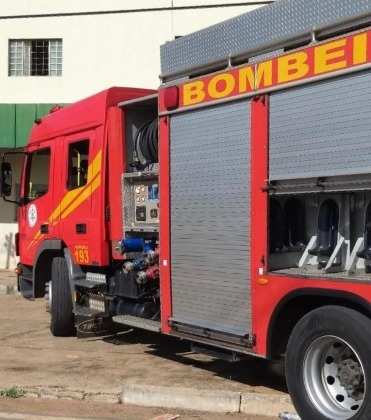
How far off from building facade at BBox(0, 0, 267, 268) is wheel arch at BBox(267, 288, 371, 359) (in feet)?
43.5

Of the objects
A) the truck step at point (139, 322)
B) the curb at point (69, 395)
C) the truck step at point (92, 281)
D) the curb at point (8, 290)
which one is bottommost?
the curb at point (69, 395)

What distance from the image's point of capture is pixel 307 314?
18.0 ft

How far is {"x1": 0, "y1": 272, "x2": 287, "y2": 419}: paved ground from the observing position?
6977mm

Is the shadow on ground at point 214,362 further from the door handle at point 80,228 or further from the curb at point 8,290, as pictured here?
the curb at point 8,290

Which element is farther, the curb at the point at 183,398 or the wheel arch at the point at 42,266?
the wheel arch at the point at 42,266

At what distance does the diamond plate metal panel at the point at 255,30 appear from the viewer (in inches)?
215

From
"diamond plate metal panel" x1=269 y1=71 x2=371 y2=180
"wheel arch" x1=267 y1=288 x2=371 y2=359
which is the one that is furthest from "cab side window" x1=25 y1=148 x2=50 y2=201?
"wheel arch" x1=267 y1=288 x2=371 y2=359

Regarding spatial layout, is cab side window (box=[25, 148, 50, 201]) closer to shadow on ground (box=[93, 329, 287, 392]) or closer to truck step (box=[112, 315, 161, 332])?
shadow on ground (box=[93, 329, 287, 392])

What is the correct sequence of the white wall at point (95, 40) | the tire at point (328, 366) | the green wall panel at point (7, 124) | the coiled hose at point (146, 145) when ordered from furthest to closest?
1. the white wall at point (95, 40)
2. the green wall panel at point (7, 124)
3. the coiled hose at point (146, 145)
4. the tire at point (328, 366)

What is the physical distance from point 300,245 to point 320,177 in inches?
31.1

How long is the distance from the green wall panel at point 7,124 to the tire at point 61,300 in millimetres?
9152

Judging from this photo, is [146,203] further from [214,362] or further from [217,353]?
[217,353]

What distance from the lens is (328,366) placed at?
17.7 ft

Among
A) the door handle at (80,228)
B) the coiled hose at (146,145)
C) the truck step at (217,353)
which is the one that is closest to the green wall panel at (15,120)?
the door handle at (80,228)
